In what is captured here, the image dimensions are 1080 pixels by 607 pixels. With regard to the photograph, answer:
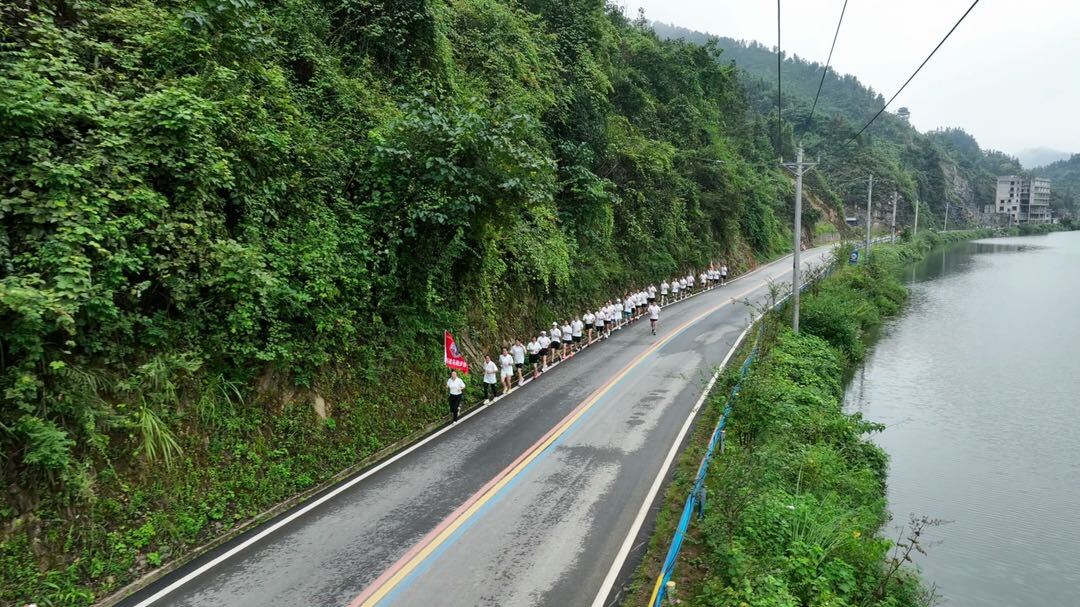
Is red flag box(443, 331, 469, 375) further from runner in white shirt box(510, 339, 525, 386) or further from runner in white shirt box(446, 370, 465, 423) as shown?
runner in white shirt box(510, 339, 525, 386)

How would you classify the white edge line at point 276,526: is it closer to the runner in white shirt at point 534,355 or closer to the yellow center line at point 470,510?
the yellow center line at point 470,510

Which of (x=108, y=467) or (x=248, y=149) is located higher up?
(x=248, y=149)

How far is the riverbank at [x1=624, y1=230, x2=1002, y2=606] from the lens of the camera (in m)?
7.98

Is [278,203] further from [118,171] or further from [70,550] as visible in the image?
[70,550]

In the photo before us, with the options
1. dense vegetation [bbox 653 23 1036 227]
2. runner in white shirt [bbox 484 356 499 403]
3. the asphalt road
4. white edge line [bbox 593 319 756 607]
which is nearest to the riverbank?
white edge line [bbox 593 319 756 607]

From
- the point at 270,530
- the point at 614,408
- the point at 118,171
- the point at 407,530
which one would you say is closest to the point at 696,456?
the point at 614,408

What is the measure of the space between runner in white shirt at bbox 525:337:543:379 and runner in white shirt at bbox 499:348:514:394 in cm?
169

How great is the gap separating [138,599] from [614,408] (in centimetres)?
997

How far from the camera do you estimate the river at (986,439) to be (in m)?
12.1

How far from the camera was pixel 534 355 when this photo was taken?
720 inches

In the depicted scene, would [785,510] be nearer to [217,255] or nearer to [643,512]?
[643,512]

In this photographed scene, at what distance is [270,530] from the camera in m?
9.03

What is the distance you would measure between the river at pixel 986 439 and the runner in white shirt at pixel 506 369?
9.64 meters

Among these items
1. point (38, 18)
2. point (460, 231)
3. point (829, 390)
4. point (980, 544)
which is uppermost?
point (38, 18)
